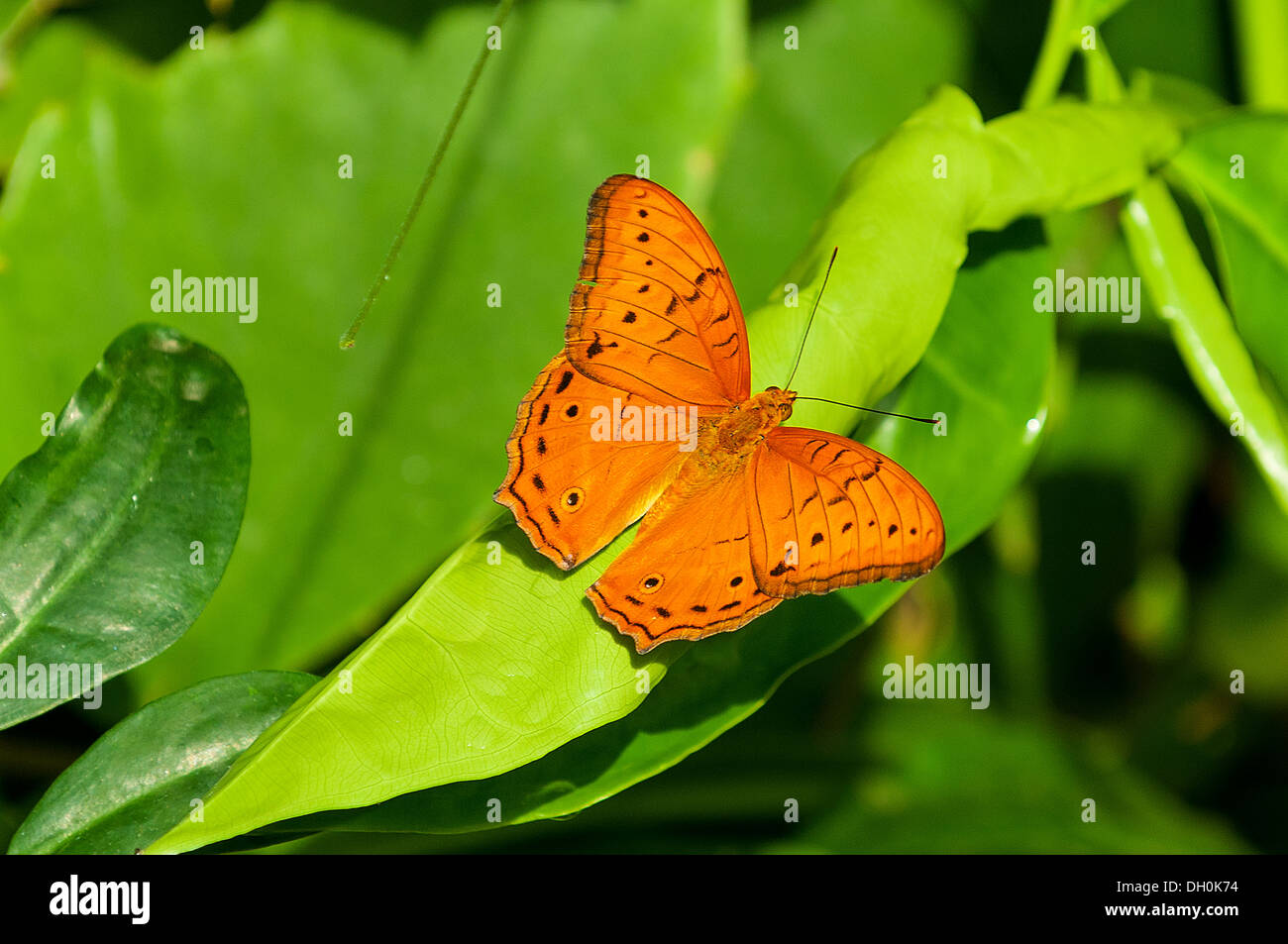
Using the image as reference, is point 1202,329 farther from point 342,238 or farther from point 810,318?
point 342,238

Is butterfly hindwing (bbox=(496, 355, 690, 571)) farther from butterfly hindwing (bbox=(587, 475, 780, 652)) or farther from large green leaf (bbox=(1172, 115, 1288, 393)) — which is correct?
large green leaf (bbox=(1172, 115, 1288, 393))

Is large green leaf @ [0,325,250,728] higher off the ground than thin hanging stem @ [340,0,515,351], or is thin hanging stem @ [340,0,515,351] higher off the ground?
thin hanging stem @ [340,0,515,351]

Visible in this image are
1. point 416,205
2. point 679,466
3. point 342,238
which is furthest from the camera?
point 342,238

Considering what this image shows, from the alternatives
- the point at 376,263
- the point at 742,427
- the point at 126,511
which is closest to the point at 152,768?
the point at 126,511

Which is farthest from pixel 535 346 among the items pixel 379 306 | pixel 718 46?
pixel 718 46

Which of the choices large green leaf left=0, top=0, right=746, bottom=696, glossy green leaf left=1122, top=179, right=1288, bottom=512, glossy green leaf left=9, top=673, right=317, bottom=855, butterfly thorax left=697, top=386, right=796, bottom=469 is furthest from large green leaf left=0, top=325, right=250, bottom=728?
glossy green leaf left=1122, top=179, right=1288, bottom=512
